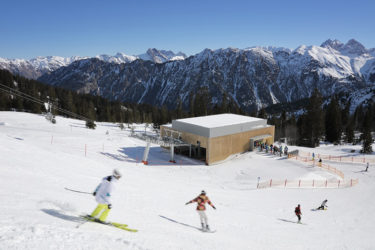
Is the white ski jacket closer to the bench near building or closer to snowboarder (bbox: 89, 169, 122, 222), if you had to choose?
snowboarder (bbox: 89, 169, 122, 222)

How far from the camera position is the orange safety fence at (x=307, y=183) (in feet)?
88.7

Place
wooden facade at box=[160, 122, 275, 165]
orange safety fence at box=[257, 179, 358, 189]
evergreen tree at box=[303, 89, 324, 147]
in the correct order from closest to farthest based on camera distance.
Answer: orange safety fence at box=[257, 179, 358, 189], wooden facade at box=[160, 122, 275, 165], evergreen tree at box=[303, 89, 324, 147]

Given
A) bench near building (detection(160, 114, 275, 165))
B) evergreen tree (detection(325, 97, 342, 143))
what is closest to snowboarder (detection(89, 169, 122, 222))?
bench near building (detection(160, 114, 275, 165))

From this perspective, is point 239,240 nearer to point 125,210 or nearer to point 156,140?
point 125,210

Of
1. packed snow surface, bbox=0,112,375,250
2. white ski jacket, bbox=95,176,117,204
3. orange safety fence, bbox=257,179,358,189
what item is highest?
white ski jacket, bbox=95,176,117,204

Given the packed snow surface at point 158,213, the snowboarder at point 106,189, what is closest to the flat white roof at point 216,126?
the packed snow surface at point 158,213

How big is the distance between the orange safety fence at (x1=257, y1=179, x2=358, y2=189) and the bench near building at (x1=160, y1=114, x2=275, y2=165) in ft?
32.9

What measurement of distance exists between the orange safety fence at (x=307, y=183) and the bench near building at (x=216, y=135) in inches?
395

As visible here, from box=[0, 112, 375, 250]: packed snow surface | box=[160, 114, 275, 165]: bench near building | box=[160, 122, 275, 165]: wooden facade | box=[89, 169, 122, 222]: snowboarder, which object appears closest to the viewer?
box=[0, 112, 375, 250]: packed snow surface

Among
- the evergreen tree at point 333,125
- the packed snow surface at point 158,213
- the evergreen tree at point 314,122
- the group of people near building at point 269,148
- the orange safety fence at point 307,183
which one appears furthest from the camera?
the evergreen tree at point 333,125

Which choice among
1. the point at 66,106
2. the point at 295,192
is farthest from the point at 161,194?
the point at 66,106

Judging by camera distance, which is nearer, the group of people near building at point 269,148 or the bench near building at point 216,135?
the bench near building at point 216,135

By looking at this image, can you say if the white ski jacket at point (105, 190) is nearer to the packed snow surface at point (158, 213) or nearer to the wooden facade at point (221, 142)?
the packed snow surface at point (158, 213)

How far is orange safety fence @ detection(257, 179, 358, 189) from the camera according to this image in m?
27.0
